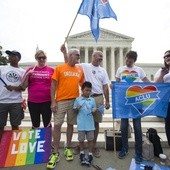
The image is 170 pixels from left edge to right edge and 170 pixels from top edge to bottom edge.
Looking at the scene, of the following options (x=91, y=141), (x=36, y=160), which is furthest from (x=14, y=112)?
(x=91, y=141)

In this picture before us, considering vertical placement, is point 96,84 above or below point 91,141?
above

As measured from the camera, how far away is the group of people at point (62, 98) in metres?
3.57

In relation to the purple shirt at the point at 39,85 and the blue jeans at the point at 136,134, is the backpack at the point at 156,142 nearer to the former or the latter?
the blue jeans at the point at 136,134

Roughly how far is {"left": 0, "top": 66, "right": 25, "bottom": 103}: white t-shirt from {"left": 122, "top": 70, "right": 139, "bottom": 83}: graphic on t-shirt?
1.98 m

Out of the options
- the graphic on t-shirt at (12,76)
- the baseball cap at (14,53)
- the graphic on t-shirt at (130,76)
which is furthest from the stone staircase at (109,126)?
the baseball cap at (14,53)

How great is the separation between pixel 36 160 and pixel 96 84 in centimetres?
170

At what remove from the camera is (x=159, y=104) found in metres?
3.70

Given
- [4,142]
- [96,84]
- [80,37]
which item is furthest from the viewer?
[80,37]

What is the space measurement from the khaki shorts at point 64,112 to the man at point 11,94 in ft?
2.19

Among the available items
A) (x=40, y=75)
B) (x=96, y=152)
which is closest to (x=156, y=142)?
(x=96, y=152)

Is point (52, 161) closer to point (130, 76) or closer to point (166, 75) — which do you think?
point (130, 76)

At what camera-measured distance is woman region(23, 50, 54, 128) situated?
3695 millimetres

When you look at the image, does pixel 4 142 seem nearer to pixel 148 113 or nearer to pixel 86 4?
pixel 148 113

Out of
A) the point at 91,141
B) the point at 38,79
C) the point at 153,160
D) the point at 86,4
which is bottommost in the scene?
the point at 153,160
